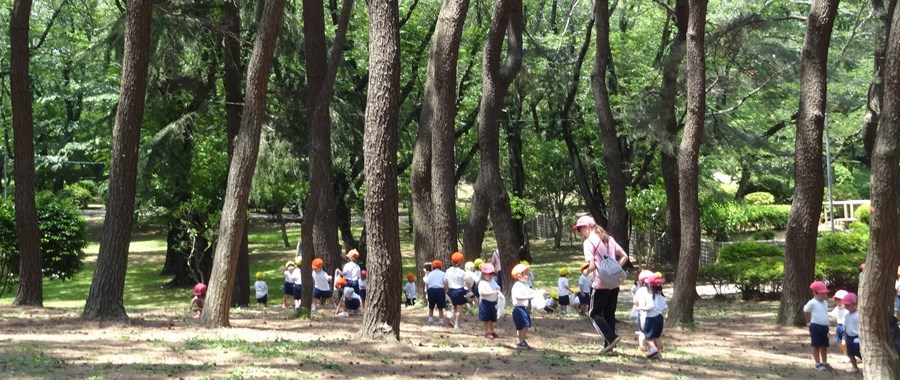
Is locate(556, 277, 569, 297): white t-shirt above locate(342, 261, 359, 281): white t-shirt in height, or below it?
below

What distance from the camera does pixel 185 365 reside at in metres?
10.8

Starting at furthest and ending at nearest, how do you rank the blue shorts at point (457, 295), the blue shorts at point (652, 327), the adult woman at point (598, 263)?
1. the blue shorts at point (457, 295)
2. the blue shorts at point (652, 327)
3. the adult woman at point (598, 263)

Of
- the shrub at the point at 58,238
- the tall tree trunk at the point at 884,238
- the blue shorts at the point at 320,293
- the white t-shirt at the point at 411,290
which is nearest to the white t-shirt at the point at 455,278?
the blue shorts at the point at 320,293

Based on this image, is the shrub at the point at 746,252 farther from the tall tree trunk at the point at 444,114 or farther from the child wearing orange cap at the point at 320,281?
the child wearing orange cap at the point at 320,281

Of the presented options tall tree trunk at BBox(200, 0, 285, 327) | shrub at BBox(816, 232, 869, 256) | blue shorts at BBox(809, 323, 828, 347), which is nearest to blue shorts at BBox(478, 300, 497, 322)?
tall tree trunk at BBox(200, 0, 285, 327)

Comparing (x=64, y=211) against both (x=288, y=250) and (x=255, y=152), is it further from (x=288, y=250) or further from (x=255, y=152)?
(x=288, y=250)

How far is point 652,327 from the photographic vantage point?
13078 millimetres

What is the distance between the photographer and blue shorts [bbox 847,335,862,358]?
12.7 metres

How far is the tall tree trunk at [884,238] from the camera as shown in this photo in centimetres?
1005

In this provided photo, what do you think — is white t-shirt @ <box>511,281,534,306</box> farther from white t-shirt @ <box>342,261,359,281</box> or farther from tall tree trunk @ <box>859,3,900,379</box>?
white t-shirt @ <box>342,261,359,281</box>

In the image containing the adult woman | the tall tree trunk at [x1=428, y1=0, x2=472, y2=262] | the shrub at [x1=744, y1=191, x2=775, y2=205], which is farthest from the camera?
the shrub at [x1=744, y1=191, x2=775, y2=205]

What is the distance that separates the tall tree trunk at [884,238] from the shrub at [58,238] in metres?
22.6

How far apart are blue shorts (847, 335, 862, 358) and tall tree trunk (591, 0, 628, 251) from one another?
12.0 m

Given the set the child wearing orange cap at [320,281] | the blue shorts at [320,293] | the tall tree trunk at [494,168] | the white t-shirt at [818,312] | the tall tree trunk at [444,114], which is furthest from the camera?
the blue shorts at [320,293]
